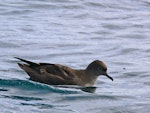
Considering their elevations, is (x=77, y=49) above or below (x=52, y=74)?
below

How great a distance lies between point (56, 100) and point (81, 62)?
→ 397 cm

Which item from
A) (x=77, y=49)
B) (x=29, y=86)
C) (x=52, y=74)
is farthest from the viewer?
(x=77, y=49)

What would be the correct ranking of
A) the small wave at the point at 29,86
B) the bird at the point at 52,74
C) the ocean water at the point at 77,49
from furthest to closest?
1. the bird at the point at 52,74
2. the small wave at the point at 29,86
3. the ocean water at the point at 77,49

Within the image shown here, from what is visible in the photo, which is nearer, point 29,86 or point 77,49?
point 29,86

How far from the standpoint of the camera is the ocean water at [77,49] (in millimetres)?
12484

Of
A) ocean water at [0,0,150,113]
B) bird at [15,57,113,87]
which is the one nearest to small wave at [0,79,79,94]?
Result: ocean water at [0,0,150,113]

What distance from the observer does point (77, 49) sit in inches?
699

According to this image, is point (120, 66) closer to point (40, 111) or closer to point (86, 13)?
point (40, 111)

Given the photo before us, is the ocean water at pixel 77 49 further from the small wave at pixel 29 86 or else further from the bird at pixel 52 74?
the bird at pixel 52 74

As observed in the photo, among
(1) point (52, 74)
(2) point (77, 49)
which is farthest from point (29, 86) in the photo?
(2) point (77, 49)

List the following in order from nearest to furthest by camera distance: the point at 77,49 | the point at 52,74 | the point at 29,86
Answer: the point at 29,86
the point at 52,74
the point at 77,49

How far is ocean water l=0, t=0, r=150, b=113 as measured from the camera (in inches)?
492

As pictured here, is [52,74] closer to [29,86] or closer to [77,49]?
[29,86]

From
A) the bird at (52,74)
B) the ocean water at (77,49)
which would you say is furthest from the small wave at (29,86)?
the bird at (52,74)
